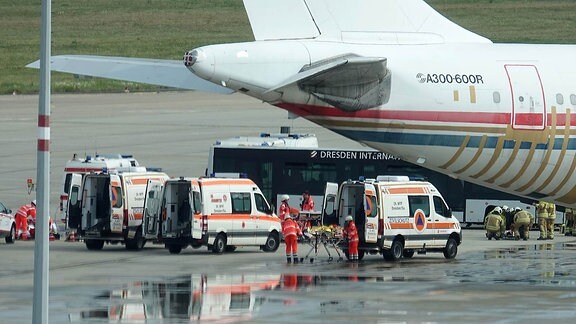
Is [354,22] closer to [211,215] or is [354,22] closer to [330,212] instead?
[211,215]

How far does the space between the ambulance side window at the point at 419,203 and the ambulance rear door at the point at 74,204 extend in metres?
11.1

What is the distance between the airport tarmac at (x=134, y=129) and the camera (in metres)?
67.9

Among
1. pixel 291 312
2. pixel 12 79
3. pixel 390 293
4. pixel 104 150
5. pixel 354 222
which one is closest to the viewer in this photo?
pixel 291 312

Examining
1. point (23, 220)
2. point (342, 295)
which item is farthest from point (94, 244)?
point (342, 295)

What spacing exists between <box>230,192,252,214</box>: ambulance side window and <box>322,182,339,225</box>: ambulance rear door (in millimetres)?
2676

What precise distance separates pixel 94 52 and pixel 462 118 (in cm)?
8079

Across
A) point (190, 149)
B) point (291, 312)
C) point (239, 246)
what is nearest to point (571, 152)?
point (291, 312)

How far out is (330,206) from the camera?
4922 centimetres

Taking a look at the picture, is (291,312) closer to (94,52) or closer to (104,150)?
(104,150)

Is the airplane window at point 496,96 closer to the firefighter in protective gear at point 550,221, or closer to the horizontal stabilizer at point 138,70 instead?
the horizontal stabilizer at point 138,70

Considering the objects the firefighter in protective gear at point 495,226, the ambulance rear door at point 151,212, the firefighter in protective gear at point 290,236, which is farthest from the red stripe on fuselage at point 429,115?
the firefighter in protective gear at point 495,226

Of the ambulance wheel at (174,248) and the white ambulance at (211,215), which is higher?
the white ambulance at (211,215)

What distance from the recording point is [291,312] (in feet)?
105

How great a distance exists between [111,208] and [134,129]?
3653 cm
